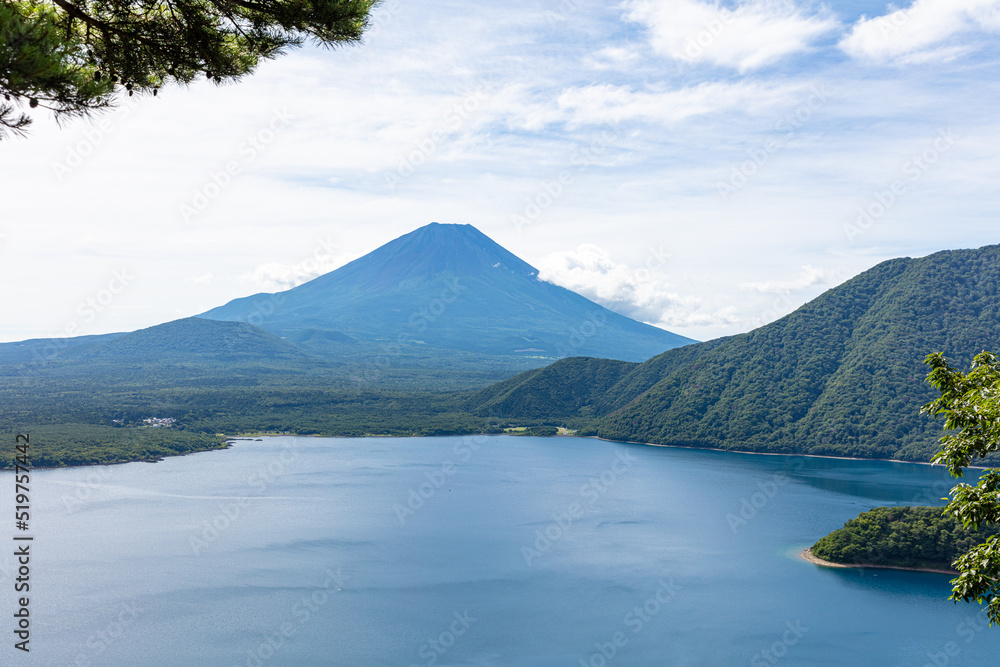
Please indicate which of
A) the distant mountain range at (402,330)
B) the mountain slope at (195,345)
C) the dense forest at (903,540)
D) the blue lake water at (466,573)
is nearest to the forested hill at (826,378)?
the blue lake water at (466,573)

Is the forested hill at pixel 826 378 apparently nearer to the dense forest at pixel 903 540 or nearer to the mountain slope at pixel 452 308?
the dense forest at pixel 903 540

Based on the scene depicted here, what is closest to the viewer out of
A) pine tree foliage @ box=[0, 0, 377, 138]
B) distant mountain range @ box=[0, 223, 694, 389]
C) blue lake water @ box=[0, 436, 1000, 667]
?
pine tree foliage @ box=[0, 0, 377, 138]

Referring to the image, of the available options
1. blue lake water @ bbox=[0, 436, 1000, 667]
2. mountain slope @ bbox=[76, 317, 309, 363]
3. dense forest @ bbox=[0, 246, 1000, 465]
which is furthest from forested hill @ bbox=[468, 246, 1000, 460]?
mountain slope @ bbox=[76, 317, 309, 363]

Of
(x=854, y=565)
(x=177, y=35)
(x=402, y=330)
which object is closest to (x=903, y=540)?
(x=854, y=565)

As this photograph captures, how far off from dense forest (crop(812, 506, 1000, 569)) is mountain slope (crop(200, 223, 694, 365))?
90.8 m

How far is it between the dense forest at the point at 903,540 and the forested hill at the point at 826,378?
2366 cm

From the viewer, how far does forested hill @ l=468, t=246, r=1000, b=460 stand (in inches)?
1986

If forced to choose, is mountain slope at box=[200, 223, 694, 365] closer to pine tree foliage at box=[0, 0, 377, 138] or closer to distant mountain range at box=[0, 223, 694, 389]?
distant mountain range at box=[0, 223, 694, 389]

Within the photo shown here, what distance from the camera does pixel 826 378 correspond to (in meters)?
56.1

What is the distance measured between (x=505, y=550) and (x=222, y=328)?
107 m

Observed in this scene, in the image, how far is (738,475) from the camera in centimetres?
4388

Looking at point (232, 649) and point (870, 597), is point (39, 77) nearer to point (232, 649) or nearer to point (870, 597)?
point (232, 649)

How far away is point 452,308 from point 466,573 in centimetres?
11527

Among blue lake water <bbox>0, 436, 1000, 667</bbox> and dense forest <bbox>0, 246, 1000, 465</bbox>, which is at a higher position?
dense forest <bbox>0, 246, 1000, 465</bbox>
